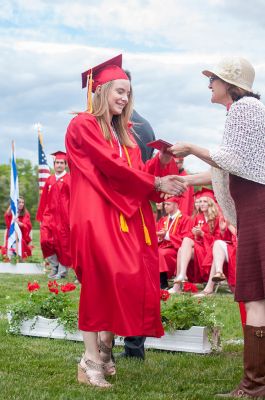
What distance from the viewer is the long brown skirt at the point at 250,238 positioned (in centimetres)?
472

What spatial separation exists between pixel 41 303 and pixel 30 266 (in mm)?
8824

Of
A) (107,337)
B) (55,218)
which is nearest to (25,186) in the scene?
(55,218)

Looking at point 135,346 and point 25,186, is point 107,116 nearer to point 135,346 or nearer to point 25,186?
point 135,346

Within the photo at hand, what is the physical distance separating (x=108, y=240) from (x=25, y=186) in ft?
217

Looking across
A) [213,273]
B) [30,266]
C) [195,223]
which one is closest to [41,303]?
[213,273]

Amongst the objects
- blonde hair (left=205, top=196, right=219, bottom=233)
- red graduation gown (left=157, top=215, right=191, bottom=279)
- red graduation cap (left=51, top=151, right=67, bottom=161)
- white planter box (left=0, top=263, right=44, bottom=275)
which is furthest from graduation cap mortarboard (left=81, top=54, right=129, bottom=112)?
white planter box (left=0, top=263, right=44, bottom=275)

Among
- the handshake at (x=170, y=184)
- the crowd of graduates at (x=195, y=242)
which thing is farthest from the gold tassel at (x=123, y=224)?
the crowd of graduates at (x=195, y=242)

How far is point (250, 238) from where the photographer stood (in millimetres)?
4758

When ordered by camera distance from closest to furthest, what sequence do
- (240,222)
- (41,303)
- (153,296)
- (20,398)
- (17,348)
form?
(20,398), (240,222), (153,296), (17,348), (41,303)

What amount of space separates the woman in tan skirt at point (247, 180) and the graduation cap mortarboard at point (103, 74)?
73cm

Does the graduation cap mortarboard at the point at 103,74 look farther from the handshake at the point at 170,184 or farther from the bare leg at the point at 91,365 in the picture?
the bare leg at the point at 91,365

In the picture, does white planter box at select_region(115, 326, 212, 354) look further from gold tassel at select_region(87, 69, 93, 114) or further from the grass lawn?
gold tassel at select_region(87, 69, 93, 114)

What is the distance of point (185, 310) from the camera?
6.54 metres

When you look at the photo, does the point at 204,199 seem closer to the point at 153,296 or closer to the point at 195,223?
the point at 195,223
